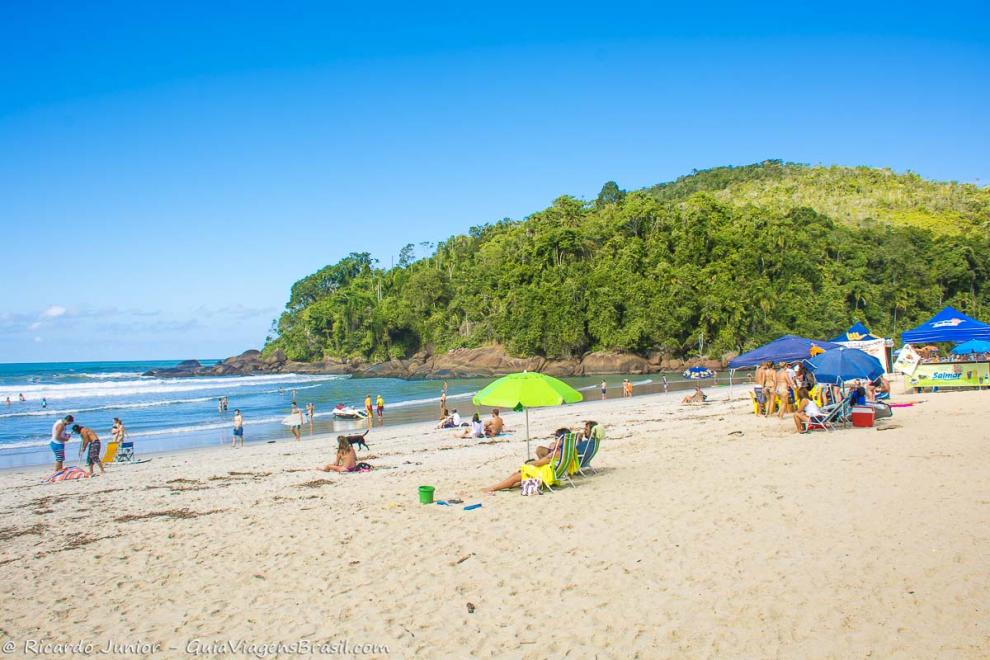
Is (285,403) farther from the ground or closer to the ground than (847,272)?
closer to the ground

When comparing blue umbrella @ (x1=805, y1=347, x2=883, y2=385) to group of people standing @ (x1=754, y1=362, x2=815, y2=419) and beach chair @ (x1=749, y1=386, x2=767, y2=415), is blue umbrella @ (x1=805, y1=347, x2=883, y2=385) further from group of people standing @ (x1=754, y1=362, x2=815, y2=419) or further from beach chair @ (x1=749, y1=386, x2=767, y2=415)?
beach chair @ (x1=749, y1=386, x2=767, y2=415)

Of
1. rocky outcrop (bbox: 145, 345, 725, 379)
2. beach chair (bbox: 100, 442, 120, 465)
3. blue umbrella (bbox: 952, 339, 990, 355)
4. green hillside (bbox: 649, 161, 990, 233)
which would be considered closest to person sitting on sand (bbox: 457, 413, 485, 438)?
beach chair (bbox: 100, 442, 120, 465)

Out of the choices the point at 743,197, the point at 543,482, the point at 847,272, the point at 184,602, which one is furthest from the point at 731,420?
the point at 743,197

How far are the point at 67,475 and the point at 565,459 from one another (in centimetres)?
1218

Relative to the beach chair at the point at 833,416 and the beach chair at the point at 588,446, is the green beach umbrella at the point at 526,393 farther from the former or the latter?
the beach chair at the point at 833,416

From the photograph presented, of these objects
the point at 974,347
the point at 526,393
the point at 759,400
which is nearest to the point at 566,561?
the point at 526,393

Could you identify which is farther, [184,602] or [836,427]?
[836,427]

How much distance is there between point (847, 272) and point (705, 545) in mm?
73804

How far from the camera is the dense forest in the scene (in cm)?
6488

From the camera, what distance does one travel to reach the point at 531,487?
9445 mm

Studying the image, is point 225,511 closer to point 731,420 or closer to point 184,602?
point 184,602

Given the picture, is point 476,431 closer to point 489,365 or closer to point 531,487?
point 531,487

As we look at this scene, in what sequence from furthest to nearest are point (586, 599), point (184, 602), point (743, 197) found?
point (743, 197) < point (184, 602) < point (586, 599)

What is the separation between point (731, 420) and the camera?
55.3ft
